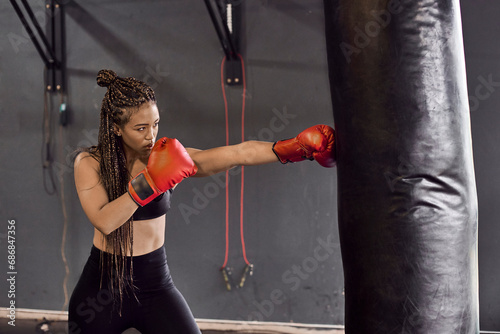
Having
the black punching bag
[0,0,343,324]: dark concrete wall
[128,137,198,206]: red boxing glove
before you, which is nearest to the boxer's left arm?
[128,137,198,206]: red boxing glove

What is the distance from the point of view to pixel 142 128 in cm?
152

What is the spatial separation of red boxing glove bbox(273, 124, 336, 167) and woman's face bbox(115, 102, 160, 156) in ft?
1.52

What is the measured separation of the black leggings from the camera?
149 centimetres

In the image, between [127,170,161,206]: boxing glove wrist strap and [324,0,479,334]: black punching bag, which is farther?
[127,170,161,206]: boxing glove wrist strap

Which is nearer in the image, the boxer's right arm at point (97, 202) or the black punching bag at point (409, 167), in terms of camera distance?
the black punching bag at point (409, 167)

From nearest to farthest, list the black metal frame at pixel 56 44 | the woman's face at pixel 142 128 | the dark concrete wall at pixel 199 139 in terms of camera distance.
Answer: the woman's face at pixel 142 128, the dark concrete wall at pixel 199 139, the black metal frame at pixel 56 44

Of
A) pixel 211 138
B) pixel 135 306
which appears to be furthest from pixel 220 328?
pixel 135 306

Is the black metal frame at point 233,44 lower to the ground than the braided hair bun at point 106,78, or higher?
higher

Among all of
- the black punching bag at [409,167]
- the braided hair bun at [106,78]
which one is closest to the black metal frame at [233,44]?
the braided hair bun at [106,78]

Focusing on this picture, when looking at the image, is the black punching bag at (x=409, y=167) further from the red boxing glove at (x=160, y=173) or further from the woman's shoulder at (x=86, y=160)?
the woman's shoulder at (x=86, y=160)

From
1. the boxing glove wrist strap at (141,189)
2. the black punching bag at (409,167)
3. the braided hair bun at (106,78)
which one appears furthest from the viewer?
the braided hair bun at (106,78)

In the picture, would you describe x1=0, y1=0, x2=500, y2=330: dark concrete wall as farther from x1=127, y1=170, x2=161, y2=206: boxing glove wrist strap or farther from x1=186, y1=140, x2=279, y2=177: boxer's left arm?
x1=127, y1=170, x2=161, y2=206: boxing glove wrist strap

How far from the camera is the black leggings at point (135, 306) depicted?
149cm

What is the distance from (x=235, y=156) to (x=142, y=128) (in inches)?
14.0
